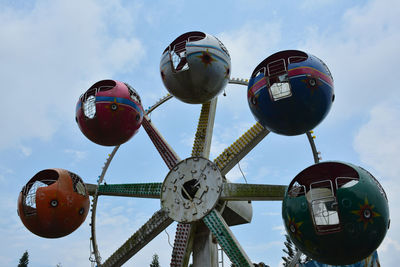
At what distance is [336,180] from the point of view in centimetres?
554

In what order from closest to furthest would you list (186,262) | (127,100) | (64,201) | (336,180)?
(336,180)
(64,201)
(127,100)
(186,262)

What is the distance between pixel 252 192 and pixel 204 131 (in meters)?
2.93

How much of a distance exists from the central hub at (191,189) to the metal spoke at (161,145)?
76 cm

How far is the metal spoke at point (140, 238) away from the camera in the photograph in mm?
9656

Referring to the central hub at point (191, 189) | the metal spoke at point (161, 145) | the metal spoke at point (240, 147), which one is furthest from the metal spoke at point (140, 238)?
the metal spoke at point (240, 147)

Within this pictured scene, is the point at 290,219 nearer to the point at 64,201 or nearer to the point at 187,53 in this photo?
the point at 187,53

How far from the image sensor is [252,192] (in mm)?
8625

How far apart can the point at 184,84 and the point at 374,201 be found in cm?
395

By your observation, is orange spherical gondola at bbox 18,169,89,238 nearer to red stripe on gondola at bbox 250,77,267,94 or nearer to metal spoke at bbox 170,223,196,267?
→ metal spoke at bbox 170,223,196,267

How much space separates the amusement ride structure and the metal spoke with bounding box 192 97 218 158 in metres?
0.03

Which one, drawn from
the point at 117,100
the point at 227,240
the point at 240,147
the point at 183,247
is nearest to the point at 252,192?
the point at 227,240

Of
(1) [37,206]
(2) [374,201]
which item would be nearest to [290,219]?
(2) [374,201]

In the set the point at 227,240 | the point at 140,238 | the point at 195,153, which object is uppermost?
the point at 195,153

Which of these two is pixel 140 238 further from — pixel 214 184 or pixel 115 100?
pixel 115 100
